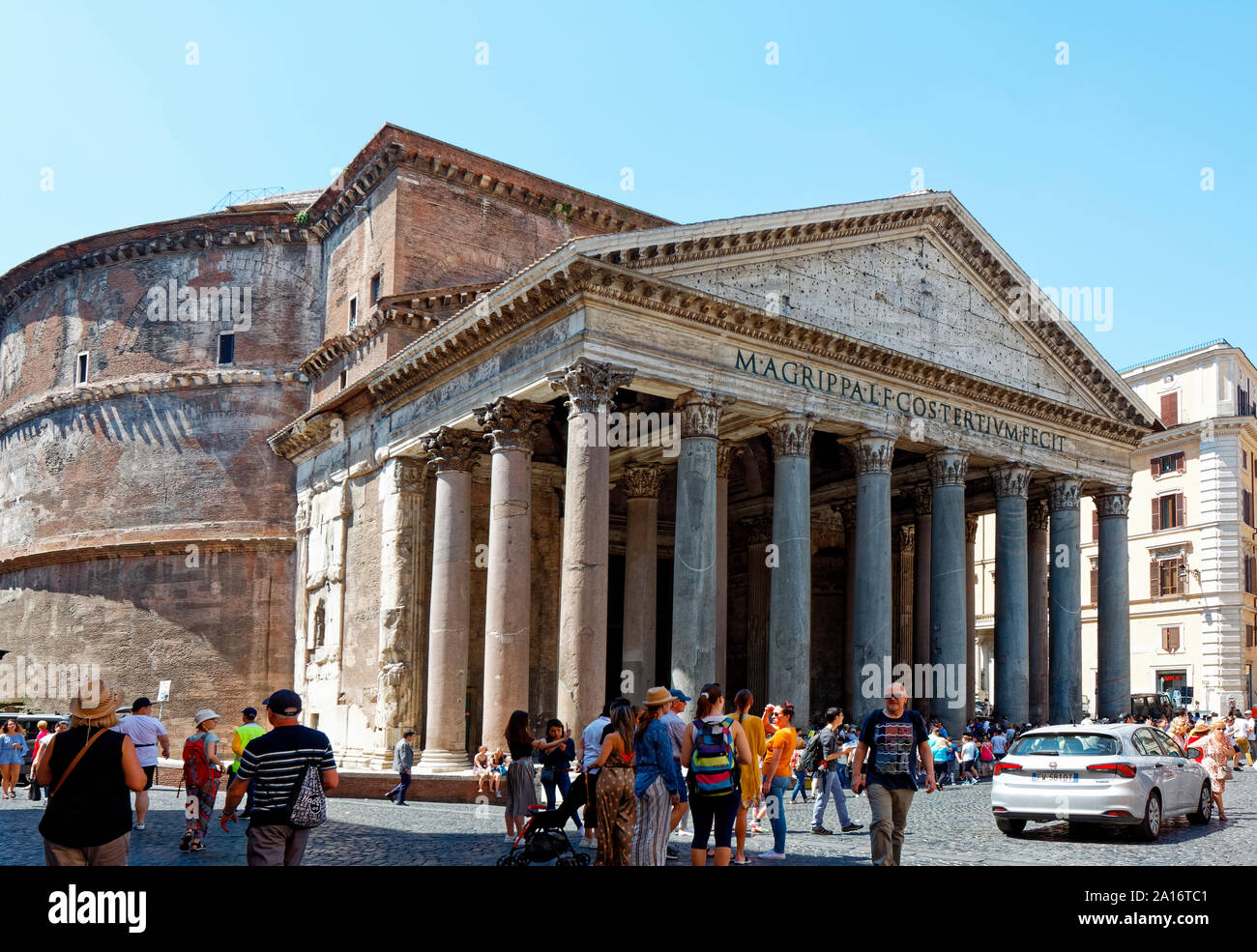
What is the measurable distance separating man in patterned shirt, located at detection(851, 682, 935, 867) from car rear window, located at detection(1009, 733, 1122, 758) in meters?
3.86

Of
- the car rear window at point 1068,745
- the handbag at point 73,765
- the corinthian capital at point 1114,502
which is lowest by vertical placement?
the car rear window at point 1068,745

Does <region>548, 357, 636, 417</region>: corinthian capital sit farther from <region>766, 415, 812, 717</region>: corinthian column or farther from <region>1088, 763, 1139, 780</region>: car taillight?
<region>1088, 763, 1139, 780</region>: car taillight

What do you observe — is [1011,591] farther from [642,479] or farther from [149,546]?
[149,546]

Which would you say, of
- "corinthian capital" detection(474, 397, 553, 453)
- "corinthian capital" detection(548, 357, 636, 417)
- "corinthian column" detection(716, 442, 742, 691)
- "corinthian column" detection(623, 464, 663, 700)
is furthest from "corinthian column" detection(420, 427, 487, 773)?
"corinthian column" detection(716, 442, 742, 691)

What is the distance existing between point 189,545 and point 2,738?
9.26 m

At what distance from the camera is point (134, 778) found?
5.44m

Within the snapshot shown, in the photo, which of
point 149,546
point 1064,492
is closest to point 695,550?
point 1064,492

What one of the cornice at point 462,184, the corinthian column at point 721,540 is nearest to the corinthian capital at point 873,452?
the corinthian column at point 721,540

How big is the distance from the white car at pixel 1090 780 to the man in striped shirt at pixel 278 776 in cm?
731

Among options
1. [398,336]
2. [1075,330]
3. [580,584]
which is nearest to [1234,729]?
[1075,330]

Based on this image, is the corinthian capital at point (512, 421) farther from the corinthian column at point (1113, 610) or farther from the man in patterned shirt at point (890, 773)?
the corinthian column at point (1113, 610)

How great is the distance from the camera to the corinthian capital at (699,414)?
18.0 meters

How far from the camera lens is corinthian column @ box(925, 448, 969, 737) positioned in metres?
21.4

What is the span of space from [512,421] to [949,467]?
846 cm
